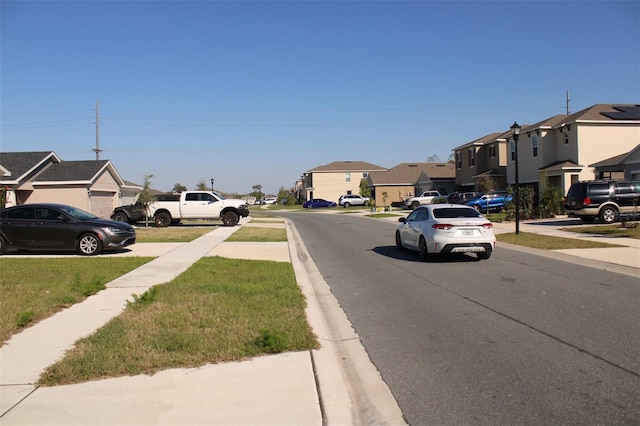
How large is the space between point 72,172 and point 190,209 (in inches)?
314

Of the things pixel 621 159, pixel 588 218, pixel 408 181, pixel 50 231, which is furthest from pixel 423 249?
pixel 408 181

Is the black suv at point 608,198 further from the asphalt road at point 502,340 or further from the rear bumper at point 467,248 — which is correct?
the rear bumper at point 467,248

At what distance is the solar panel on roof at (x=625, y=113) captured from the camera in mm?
35016

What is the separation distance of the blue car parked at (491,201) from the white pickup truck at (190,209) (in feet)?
63.8

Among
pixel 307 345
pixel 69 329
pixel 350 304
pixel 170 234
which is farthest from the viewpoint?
pixel 170 234

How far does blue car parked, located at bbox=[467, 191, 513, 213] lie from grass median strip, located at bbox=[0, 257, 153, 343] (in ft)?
99.4

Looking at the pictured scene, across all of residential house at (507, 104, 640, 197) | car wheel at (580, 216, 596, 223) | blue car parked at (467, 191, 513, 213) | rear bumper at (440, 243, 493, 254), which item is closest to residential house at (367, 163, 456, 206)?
blue car parked at (467, 191, 513, 213)

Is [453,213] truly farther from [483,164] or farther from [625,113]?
[483,164]

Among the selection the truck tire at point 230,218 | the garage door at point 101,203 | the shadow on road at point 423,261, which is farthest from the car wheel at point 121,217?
the shadow on road at point 423,261

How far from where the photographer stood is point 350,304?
344 inches

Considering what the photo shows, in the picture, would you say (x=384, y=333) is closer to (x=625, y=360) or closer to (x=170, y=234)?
(x=625, y=360)

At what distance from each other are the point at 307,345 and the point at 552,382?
8.58 ft

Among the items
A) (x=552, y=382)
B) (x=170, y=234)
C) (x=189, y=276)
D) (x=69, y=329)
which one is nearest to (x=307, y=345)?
(x=552, y=382)

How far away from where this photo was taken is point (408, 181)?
67062 millimetres
